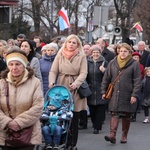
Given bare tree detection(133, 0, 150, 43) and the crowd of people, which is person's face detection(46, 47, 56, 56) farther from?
bare tree detection(133, 0, 150, 43)

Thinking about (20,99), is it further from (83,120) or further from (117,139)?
(83,120)

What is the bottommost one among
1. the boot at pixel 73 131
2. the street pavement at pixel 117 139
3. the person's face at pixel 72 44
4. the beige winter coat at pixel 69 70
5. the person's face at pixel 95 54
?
the street pavement at pixel 117 139

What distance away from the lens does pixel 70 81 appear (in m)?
9.99

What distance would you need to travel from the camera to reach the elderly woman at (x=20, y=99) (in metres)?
7.00

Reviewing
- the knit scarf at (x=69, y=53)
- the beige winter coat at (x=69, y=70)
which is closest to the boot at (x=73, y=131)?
the beige winter coat at (x=69, y=70)

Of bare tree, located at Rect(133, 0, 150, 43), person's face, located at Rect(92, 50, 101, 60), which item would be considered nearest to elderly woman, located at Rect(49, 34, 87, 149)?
person's face, located at Rect(92, 50, 101, 60)

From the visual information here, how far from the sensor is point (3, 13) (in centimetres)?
2142

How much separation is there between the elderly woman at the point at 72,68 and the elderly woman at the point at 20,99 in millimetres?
2755

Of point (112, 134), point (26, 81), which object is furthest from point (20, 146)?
point (112, 134)

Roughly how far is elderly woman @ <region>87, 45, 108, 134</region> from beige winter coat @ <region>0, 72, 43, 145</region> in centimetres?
551

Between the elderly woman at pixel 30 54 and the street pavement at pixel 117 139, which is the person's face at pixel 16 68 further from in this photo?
the street pavement at pixel 117 139

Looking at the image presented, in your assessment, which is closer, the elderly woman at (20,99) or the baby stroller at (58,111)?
the elderly woman at (20,99)

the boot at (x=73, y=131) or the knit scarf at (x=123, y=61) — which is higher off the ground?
the knit scarf at (x=123, y=61)

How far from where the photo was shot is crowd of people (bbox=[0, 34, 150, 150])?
7.05 m
